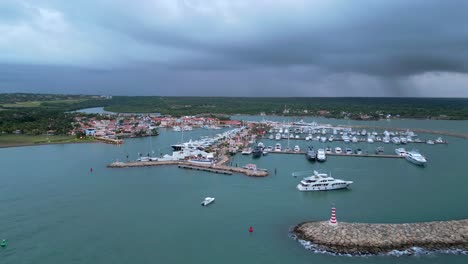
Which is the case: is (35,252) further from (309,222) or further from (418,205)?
(418,205)

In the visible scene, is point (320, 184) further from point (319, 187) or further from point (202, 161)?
point (202, 161)

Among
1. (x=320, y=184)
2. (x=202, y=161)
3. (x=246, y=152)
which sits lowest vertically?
(x=202, y=161)

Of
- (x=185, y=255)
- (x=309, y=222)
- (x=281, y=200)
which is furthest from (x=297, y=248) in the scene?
(x=281, y=200)

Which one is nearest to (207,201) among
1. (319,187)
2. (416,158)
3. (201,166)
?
(319,187)

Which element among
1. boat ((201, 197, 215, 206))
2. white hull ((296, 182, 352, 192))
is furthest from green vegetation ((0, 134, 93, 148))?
white hull ((296, 182, 352, 192))

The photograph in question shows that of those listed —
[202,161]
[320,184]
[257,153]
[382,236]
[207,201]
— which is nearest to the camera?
[382,236]

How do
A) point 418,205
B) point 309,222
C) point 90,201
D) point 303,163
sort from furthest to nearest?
1. point 303,163
2. point 90,201
3. point 418,205
4. point 309,222
